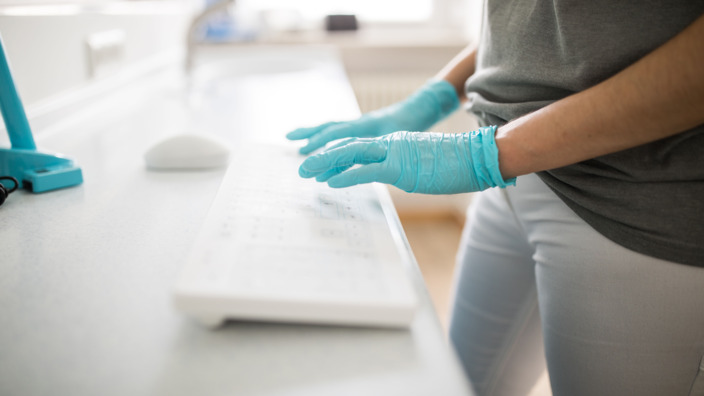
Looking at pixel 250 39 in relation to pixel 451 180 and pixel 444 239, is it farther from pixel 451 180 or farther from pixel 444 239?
pixel 451 180

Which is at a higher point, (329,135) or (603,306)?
(329,135)

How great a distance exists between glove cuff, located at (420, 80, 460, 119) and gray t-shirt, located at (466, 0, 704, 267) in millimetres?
322

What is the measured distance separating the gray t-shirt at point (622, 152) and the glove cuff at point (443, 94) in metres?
0.32

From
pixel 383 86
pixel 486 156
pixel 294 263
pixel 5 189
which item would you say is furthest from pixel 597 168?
pixel 383 86

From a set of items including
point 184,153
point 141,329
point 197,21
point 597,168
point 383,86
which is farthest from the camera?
Result: point 383,86

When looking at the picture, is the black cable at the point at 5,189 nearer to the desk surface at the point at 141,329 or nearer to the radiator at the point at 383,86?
the desk surface at the point at 141,329

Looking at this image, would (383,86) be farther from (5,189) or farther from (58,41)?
(5,189)

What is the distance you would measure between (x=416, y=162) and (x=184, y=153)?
13.5 inches

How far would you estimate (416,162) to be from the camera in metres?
0.59

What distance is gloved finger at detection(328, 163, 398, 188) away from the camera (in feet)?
1.81

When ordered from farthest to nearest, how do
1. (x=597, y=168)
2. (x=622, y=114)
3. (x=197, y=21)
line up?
(x=197, y=21), (x=597, y=168), (x=622, y=114)

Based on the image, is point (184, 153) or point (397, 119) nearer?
point (184, 153)

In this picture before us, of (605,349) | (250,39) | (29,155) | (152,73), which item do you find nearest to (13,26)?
(29,155)

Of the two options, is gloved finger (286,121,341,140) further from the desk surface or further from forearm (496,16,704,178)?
forearm (496,16,704,178)
